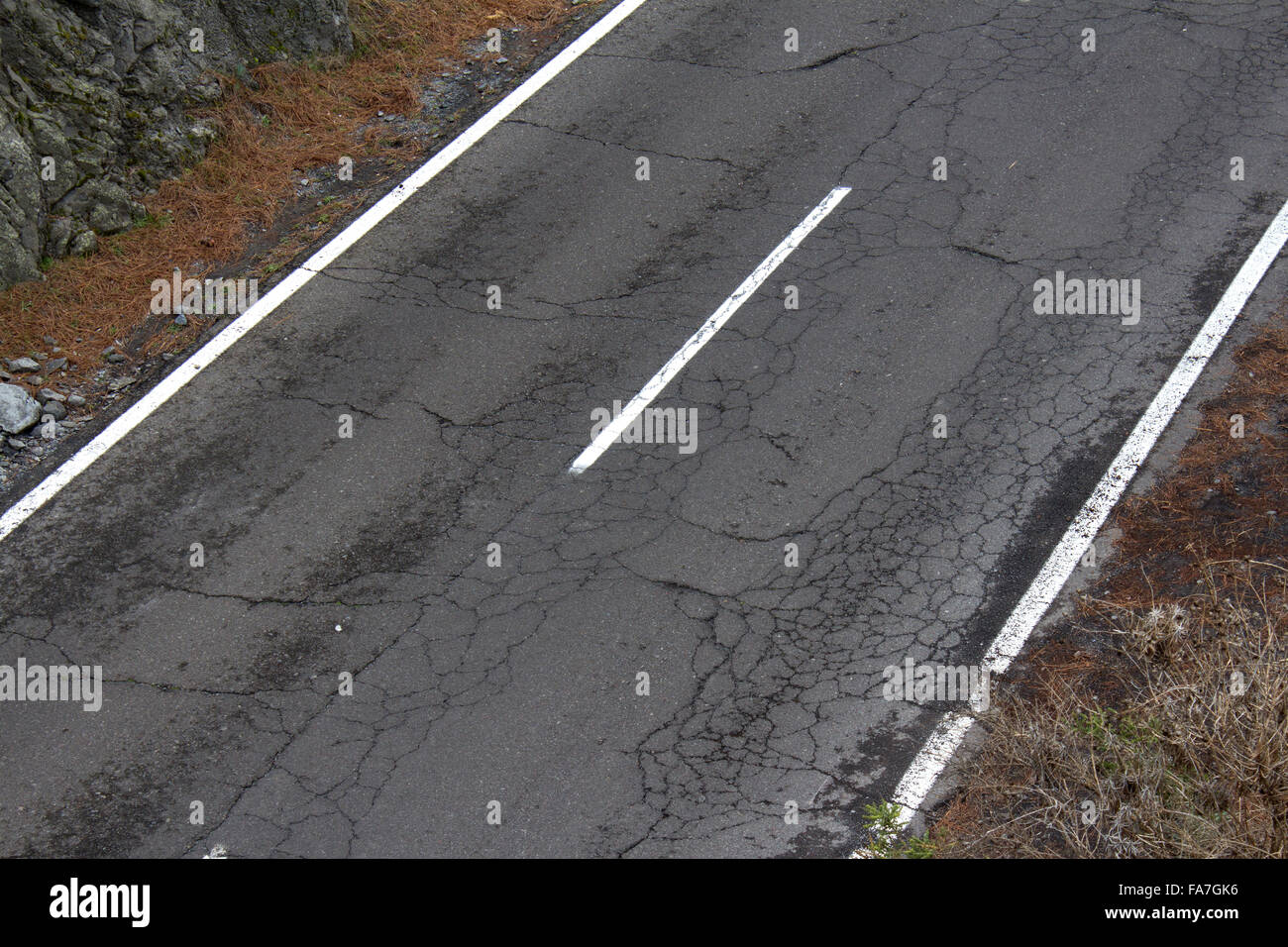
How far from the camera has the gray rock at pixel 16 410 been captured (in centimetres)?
884

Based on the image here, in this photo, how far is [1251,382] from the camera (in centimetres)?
850

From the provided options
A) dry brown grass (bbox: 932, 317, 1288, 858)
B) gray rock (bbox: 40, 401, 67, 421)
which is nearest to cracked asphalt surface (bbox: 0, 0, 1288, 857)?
dry brown grass (bbox: 932, 317, 1288, 858)

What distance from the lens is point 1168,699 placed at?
593cm

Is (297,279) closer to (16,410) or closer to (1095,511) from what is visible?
(16,410)

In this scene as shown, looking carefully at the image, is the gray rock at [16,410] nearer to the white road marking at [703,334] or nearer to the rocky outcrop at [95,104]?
the rocky outcrop at [95,104]

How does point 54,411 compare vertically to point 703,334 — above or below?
below

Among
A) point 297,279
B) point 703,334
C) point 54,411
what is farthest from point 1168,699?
point 54,411

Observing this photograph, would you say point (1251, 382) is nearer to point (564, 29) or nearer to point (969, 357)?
point (969, 357)

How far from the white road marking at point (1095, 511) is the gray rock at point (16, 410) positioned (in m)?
6.58

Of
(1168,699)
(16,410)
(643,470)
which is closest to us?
(1168,699)

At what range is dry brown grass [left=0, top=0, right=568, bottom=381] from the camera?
9898 mm

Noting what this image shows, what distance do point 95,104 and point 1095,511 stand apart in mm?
8732

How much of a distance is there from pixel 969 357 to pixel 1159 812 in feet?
13.4

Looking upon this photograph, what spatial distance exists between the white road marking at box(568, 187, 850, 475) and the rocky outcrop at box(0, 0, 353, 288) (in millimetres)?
5090
